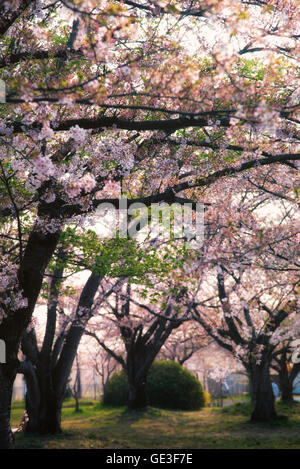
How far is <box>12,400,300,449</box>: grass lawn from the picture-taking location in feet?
36.4

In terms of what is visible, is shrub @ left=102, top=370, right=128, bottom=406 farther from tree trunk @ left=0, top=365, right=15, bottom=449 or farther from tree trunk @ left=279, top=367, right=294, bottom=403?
tree trunk @ left=0, top=365, right=15, bottom=449

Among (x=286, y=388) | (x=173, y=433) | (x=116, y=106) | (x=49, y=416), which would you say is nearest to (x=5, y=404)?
(x=116, y=106)

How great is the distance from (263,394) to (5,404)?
1155 centimetres

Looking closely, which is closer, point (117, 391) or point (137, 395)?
point (137, 395)

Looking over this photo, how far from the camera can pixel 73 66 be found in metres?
6.94

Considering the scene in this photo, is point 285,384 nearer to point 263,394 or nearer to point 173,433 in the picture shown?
point 263,394

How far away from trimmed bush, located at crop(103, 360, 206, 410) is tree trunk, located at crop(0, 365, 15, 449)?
17.2 meters

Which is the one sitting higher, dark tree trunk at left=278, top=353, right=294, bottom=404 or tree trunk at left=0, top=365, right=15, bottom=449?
tree trunk at left=0, top=365, right=15, bottom=449

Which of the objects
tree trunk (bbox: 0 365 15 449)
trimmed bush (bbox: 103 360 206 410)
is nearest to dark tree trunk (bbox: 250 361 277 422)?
trimmed bush (bbox: 103 360 206 410)

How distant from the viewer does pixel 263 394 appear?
15.9m

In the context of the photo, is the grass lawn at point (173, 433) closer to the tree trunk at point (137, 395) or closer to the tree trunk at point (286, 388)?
the tree trunk at point (137, 395)

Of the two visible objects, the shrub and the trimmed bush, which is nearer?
the trimmed bush

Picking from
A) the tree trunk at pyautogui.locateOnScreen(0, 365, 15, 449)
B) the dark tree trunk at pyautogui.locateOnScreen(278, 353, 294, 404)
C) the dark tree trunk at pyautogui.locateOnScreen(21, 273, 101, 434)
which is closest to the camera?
the tree trunk at pyautogui.locateOnScreen(0, 365, 15, 449)
